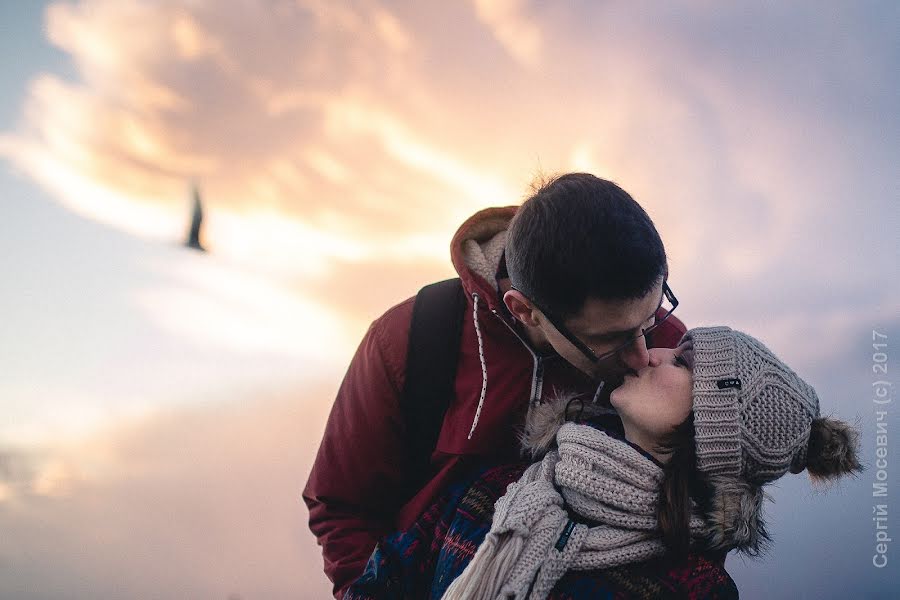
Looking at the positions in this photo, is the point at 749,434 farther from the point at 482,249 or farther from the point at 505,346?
the point at 482,249

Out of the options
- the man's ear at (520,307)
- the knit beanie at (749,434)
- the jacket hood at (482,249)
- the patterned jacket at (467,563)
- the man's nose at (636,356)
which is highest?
the jacket hood at (482,249)

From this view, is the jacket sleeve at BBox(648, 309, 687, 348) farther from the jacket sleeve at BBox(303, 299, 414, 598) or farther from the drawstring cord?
the jacket sleeve at BBox(303, 299, 414, 598)

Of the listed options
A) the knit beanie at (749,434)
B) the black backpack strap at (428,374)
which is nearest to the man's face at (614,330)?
the knit beanie at (749,434)

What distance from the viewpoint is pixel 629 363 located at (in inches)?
87.4

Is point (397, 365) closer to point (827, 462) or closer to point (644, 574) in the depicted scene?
point (644, 574)

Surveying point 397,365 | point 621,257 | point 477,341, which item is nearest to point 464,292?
point 477,341

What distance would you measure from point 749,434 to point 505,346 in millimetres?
1036

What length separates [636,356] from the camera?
221 cm

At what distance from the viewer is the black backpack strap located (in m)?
2.71

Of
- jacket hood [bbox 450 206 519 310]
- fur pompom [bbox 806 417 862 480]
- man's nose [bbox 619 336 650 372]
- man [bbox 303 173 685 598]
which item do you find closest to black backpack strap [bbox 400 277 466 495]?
man [bbox 303 173 685 598]

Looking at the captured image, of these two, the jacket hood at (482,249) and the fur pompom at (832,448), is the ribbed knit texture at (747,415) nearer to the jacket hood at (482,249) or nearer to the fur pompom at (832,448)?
the fur pompom at (832,448)

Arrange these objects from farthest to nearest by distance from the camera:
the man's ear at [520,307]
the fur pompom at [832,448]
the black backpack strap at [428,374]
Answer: the black backpack strap at [428,374] < the man's ear at [520,307] < the fur pompom at [832,448]

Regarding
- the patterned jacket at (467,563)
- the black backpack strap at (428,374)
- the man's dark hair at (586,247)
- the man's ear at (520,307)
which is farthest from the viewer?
the black backpack strap at (428,374)

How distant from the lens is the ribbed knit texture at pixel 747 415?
77.4 inches
